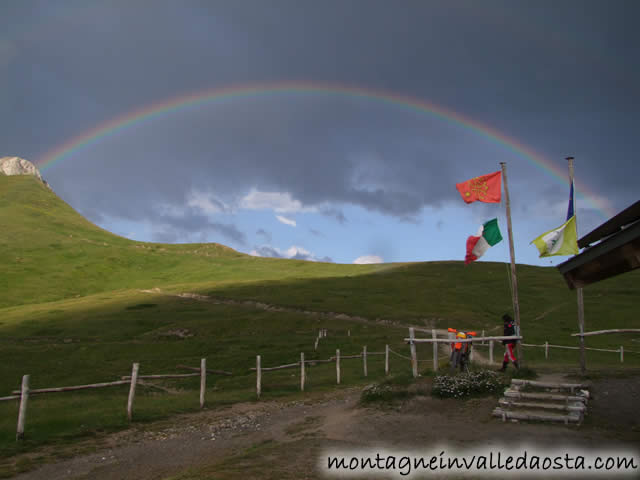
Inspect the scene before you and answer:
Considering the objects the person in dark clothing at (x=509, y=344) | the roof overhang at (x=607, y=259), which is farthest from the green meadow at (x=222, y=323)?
the roof overhang at (x=607, y=259)

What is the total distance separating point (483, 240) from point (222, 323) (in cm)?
4482

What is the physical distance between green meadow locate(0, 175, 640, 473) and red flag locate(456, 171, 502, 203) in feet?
34.3

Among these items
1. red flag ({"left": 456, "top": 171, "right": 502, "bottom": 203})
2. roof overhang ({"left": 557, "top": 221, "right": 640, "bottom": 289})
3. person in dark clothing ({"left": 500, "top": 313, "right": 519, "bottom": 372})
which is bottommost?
person in dark clothing ({"left": 500, "top": 313, "right": 519, "bottom": 372})

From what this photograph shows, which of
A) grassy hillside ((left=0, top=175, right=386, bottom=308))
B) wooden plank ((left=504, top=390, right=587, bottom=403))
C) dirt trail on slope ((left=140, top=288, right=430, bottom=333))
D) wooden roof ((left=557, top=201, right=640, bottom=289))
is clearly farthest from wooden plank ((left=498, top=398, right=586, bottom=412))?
grassy hillside ((left=0, top=175, right=386, bottom=308))

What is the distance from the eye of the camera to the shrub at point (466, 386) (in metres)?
18.2

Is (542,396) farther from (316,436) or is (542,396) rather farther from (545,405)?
(316,436)

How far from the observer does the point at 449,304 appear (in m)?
76.1

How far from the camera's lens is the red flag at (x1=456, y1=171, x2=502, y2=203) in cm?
2400

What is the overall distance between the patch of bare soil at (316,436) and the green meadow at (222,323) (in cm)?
309

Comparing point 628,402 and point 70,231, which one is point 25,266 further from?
point 628,402

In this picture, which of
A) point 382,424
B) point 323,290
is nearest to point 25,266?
point 323,290

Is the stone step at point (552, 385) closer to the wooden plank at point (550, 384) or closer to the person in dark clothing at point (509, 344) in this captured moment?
the wooden plank at point (550, 384)

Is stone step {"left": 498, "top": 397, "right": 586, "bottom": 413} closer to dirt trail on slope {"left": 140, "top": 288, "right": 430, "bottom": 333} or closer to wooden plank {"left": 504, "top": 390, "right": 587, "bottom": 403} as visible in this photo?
wooden plank {"left": 504, "top": 390, "right": 587, "bottom": 403}

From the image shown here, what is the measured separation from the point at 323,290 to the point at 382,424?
74784 millimetres
